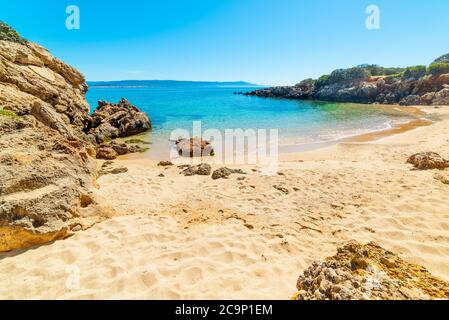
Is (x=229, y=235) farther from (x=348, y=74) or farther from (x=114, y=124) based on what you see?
(x=348, y=74)

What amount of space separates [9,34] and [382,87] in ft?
210

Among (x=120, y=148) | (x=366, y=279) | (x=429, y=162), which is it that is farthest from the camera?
(x=120, y=148)

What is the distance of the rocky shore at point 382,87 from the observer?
4669 cm

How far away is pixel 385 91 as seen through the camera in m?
55.2

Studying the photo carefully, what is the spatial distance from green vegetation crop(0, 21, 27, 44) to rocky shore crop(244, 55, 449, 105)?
5300 centimetres

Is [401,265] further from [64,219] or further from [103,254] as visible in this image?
[64,219]

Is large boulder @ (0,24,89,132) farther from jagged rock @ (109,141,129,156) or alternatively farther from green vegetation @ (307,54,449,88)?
green vegetation @ (307,54,449,88)

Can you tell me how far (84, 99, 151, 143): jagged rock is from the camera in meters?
20.1

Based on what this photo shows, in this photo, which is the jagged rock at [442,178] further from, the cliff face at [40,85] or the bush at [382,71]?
the bush at [382,71]

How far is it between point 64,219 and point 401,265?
606cm

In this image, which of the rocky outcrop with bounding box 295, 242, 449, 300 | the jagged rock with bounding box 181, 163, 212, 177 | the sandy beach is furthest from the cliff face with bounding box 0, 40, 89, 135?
the rocky outcrop with bounding box 295, 242, 449, 300

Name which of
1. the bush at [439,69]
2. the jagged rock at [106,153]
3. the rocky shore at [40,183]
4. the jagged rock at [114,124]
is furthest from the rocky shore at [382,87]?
the rocky shore at [40,183]

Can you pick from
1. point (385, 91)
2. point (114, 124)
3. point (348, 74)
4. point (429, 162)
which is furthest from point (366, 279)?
point (348, 74)
